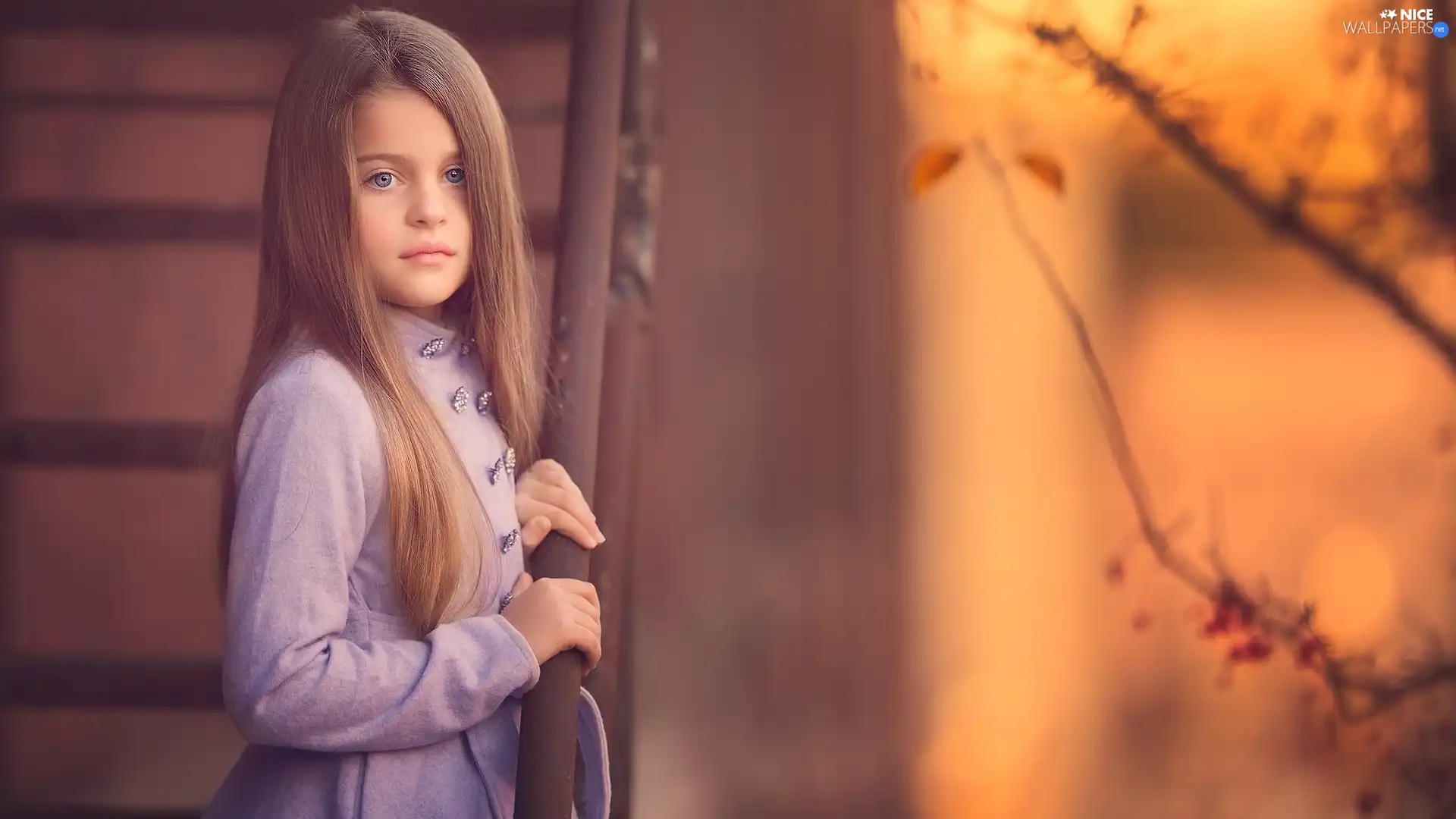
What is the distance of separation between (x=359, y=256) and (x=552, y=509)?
24cm

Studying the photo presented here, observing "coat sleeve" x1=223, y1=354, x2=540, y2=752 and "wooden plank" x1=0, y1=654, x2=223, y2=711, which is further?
"wooden plank" x1=0, y1=654, x2=223, y2=711

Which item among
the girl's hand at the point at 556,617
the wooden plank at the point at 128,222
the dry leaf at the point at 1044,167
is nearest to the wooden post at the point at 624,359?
the wooden plank at the point at 128,222

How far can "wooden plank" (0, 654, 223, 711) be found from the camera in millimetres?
1364

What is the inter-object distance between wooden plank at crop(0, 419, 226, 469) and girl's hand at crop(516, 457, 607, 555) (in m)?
0.59

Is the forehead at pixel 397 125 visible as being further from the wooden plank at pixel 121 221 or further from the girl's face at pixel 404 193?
the wooden plank at pixel 121 221

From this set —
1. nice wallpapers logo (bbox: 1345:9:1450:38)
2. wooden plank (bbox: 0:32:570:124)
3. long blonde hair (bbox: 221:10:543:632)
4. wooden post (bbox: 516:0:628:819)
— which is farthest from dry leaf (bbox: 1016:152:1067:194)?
long blonde hair (bbox: 221:10:543:632)

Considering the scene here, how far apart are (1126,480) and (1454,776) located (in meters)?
0.66

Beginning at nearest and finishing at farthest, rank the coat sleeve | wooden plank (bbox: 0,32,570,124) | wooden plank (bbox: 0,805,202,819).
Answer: the coat sleeve
wooden plank (bbox: 0,805,202,819)
wooden plank (bbox: 0,32,570,124)

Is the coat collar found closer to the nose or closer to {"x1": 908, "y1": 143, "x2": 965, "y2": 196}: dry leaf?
the nose

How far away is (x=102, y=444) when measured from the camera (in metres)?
1.45

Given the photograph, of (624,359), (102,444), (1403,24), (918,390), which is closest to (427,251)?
(624,359)

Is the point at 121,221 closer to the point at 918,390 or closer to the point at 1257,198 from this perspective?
the point at 918,390

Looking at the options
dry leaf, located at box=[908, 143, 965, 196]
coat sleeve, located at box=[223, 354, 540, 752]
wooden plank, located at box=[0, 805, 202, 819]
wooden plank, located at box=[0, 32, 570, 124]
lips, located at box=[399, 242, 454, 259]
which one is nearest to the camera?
coat sleeve, located at box=[223, 354, 540, 752]

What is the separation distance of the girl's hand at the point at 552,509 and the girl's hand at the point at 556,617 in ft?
0.15
